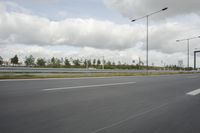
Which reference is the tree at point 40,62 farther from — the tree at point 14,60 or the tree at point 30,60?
the tree at point 14,60

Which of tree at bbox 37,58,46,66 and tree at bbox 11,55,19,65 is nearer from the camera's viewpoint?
tree at bbox 37,58,46,66

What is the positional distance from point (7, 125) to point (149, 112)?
10.6 feet

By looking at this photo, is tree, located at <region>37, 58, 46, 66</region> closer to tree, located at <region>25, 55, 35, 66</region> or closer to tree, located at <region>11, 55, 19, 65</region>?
tree, located at <region>25, 55, 35, 66</region>

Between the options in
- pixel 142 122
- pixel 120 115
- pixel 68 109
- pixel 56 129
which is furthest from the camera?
pixel 68 109

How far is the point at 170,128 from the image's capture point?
3107mm

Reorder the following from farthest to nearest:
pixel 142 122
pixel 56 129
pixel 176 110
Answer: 1. pixel 176 110
2. pixel 142 122
3. pixel 56 129

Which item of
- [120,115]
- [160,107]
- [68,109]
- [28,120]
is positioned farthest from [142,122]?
[28,120]

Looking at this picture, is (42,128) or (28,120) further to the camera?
(28,120)

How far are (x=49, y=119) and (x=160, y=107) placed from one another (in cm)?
315

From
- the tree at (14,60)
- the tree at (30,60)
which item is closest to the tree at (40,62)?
the tree at (30,60)

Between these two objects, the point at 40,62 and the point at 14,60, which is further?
the point at 14,60

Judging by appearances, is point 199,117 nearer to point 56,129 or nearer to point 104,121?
point 104,121

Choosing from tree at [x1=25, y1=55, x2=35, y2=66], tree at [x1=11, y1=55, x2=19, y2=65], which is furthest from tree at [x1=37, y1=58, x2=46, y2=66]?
tree at [x1=11, y1=55, x2=19, y2=65]

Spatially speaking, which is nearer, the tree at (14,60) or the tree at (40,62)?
the tree at (40,62)
